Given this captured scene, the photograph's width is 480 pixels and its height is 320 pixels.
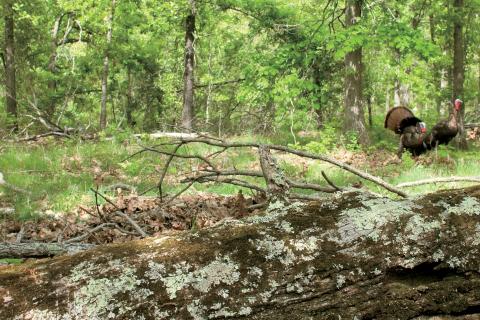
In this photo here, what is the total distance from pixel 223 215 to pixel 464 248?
258cm

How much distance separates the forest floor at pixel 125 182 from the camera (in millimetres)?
4125

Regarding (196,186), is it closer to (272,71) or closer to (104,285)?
(272,71)

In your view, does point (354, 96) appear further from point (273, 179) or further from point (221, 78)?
point (273, 179)

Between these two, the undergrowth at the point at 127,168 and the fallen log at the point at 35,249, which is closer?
the fallen log at the point at 35,249

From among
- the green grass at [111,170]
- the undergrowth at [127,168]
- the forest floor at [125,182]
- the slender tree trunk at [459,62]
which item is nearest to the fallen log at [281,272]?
the forest floor at [125,182]

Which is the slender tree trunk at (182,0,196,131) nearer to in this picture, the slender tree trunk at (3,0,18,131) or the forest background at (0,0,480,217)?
the forest background at (0,0,480,217)

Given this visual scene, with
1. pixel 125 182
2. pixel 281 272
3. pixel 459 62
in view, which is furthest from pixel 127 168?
pixel 459 62

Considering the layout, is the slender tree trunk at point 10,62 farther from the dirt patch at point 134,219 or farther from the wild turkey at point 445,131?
the wild turkey at point 445,131

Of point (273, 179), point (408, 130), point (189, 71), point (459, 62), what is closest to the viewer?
point (273, 179)

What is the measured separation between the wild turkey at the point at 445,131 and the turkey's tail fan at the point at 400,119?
1315 mm

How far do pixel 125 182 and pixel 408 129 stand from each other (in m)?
8.33

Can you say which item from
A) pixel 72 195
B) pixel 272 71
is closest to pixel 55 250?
pixel 72 195

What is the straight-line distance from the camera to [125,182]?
7875mm

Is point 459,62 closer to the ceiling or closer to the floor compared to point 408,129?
closer to the ceiling
